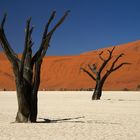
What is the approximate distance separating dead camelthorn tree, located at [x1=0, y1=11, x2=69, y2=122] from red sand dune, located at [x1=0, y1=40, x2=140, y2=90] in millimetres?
56060

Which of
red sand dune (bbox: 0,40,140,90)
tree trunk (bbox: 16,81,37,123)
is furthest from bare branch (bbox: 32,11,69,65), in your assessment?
red sand dune (bbox: 0,40,140,90)

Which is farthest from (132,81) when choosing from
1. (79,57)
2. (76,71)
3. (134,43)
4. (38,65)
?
(38,65)

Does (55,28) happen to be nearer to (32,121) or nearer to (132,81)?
(32,121)

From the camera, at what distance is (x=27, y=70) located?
47.0 ft

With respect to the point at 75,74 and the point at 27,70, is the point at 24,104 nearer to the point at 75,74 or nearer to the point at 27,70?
the point at 27,70

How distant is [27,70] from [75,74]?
76.7m

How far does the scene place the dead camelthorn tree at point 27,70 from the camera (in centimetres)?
1403

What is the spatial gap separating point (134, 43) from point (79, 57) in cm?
2192

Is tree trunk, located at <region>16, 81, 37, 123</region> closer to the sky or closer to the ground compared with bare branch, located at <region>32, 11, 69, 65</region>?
closer to the ground

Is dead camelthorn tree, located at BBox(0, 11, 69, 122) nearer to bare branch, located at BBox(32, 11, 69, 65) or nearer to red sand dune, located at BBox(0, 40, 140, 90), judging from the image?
bare branch, located at BBox(32, 11, 69, 65)

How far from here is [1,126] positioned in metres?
12.7

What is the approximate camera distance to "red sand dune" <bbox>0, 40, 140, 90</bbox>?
77.5 m

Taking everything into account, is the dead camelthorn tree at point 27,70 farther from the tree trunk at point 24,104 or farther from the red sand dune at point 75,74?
the red sand dune at point 75,74

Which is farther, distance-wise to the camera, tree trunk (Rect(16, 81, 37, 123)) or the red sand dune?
the red sand dune
